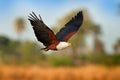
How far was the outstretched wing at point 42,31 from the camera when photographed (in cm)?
502

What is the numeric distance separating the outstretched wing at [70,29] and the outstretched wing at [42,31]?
22cm

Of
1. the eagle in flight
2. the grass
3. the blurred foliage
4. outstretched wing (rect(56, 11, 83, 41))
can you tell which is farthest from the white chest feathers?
the blurred foliage

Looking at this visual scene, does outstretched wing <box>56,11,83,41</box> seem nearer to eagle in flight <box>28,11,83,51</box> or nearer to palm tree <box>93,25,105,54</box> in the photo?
eagle in flight <box>28,11,83,51</box>

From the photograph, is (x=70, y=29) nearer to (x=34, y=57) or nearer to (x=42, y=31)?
(x=42, y=31)

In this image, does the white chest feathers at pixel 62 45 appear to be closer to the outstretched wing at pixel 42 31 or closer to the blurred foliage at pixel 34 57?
the outstretched wing at pixel 42 31

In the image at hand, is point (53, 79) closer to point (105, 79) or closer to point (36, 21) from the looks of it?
point (105, 79)

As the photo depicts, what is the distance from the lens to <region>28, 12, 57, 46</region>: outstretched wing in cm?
502

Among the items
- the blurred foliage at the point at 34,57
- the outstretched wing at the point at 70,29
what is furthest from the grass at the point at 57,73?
the outstretched wing at the point at 70,29

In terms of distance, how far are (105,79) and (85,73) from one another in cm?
76

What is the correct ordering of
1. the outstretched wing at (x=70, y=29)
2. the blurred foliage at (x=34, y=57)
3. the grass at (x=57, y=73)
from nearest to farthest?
1. the outstretched wing at (x=70, y=29)
2. the grass at (x=57, y=73)
3. the blurred foliage at (x=34, y=57)

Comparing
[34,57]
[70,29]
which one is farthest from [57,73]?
[70,29]

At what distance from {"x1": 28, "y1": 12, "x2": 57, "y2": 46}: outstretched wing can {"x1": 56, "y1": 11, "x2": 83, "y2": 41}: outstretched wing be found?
216 mm

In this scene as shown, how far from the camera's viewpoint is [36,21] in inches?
199

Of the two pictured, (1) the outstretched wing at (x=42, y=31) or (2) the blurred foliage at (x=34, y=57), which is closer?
(1) the outstretched wing at (x=42, y=31)
